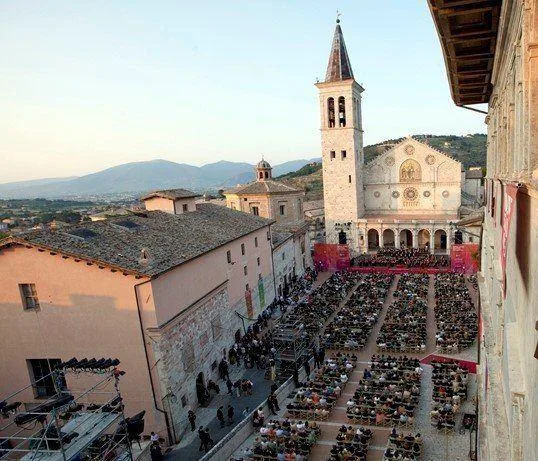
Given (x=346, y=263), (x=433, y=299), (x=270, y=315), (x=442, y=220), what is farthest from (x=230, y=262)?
(x=442, y=220)

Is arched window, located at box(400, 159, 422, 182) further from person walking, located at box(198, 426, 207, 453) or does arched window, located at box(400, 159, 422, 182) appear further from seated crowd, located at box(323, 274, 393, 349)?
person walking, located at box(198, 426, 207, 453)

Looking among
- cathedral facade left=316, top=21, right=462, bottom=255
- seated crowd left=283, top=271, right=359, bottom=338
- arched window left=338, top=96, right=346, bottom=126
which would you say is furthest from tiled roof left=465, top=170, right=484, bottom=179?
seated crowd left=283, top=271, right=359, bottom=338

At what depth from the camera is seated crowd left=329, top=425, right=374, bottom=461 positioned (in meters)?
13.1

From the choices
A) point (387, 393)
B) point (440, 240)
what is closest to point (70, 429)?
point (387, 393)

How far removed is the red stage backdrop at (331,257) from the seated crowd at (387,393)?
67.9ft

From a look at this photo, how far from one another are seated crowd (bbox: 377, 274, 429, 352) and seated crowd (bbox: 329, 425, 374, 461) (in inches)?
283

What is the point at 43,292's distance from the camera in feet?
53.1

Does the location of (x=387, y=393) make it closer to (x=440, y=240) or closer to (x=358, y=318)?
(x=358, y=318)

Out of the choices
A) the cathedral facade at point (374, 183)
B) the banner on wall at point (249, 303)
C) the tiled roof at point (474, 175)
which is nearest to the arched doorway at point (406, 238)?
the cathedral facade at point (374, 183)

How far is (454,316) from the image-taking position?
939 inches

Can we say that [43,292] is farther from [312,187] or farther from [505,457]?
[312,187]

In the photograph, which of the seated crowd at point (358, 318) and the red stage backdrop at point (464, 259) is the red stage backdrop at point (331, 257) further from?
the red stage backdrop at point (464, 259)

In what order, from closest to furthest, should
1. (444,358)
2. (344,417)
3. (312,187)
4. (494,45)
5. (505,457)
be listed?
1. (505,457)
2. (494,45)
3. (344,417)
4. (444,358)
5. (312,187)

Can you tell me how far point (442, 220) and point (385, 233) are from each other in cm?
726
